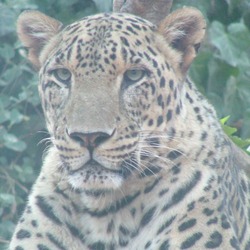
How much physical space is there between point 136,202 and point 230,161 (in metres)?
0.71

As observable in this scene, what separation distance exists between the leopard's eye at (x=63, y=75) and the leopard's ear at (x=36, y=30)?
414 millimetres

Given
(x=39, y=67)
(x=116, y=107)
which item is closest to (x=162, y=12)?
(x=39, y=67)

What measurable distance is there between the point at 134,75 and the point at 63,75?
0.40 m

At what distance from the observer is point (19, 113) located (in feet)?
32.7

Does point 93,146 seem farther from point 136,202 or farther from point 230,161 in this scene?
point 230,161

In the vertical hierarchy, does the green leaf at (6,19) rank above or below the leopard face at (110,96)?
below

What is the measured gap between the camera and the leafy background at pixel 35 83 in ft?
32.9

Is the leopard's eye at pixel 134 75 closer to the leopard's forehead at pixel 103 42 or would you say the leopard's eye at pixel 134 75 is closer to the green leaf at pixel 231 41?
the leopard's forehead at pixel 103 42

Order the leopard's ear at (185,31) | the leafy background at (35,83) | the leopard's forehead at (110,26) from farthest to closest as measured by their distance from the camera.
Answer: the leafy background at (35,83)
the leopard's ear at (185,31)
the leopard's forehead at (110,26)

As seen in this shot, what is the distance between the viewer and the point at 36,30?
695 centimetres

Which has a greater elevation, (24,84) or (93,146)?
(93,146)

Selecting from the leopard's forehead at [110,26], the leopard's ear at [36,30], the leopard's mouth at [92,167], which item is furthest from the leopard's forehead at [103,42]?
the leopard's mouth at [92,167]

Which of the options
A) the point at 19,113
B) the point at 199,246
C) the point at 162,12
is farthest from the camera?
the point at 19,113

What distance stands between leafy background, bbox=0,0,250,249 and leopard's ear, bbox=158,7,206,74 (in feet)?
10.6
